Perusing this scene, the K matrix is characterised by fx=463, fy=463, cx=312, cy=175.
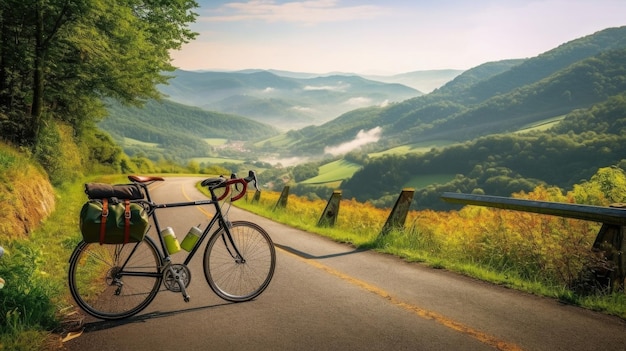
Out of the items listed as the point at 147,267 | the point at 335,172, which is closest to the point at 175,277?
the point at 147,267

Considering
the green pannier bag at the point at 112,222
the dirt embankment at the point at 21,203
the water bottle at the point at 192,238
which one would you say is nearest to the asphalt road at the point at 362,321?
the water bottle at the point at 192,238

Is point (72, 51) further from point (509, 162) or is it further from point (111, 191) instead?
point (509, 162)

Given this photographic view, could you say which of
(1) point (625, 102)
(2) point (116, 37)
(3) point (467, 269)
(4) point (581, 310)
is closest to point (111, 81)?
(2) point (116, 37)

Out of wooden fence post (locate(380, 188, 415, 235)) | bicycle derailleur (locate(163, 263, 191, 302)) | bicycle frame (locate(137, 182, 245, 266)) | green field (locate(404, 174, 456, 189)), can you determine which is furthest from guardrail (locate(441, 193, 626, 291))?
green field (locate(404, 174, 456, 189))

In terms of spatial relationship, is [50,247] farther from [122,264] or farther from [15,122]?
[15,122]

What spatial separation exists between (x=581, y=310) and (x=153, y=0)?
23824mm

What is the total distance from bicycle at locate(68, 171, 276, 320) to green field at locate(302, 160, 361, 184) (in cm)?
15011

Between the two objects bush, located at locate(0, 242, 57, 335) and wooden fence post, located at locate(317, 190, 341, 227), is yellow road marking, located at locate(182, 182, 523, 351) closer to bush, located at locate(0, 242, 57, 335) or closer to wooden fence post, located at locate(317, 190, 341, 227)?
bush, located at locate(0, 242, 57, 335)

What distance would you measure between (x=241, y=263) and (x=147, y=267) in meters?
1.06

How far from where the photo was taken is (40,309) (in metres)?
4.60

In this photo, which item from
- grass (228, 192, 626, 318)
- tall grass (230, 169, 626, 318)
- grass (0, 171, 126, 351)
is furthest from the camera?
tall grass (230, 169, 626, 318)

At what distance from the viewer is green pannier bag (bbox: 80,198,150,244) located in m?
4.44

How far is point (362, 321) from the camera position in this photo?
4.72m

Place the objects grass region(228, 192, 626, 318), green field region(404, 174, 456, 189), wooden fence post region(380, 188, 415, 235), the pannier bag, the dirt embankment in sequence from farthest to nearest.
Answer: green field region(404, 174, 456, 189), wooden fence post region(380, 188, 415, 235), the dirt embankment, grass region(228, 192, 626, 318), the pannier bag
